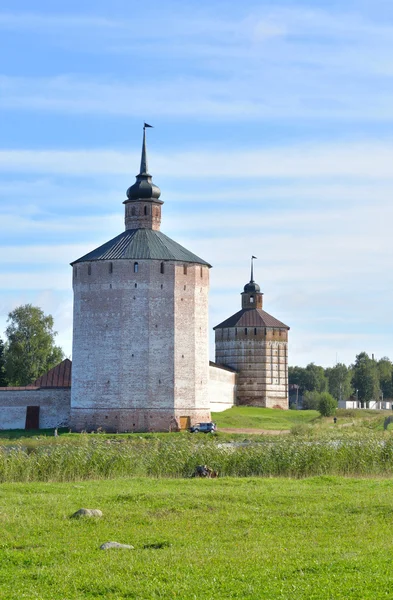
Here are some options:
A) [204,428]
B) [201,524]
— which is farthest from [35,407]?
[201,524]

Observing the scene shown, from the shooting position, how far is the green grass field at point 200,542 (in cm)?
999

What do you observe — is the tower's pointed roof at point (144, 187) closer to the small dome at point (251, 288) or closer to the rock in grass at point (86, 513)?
the small dome at point (251, 288)

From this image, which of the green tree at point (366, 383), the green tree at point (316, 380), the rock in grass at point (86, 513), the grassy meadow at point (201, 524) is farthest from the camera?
the green tree at point (316, 380)

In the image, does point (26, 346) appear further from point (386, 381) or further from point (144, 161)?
point (386, 381)

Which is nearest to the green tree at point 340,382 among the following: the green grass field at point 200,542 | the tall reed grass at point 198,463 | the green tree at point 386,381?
the green tree at point 386,381

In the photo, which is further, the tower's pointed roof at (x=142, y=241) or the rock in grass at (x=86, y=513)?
the tower's pointed roof at (x=142, y=241)

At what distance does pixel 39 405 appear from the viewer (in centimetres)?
4969

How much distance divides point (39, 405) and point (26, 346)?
1576 cm

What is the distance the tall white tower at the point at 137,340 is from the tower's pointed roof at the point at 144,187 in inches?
145

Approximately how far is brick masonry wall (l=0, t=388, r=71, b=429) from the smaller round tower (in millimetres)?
21286

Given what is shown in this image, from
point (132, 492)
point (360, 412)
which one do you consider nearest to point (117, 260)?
point (360, 412)

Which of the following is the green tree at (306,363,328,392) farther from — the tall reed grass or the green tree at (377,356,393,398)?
the tall reed grass

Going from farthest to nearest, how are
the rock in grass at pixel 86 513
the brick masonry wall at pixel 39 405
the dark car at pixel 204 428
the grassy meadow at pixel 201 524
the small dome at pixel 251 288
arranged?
the small dome at pixel 251 288 → the brick masonry wall at pixel 39 405 → the dark car at pixel 204 428 → the rock in grass at pixel 86 513 → the grassy meadow at pixel 201 524

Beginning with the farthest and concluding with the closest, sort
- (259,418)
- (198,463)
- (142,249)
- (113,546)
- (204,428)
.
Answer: (259,418), (142,249), (204,428), (198,463), (113,546)
